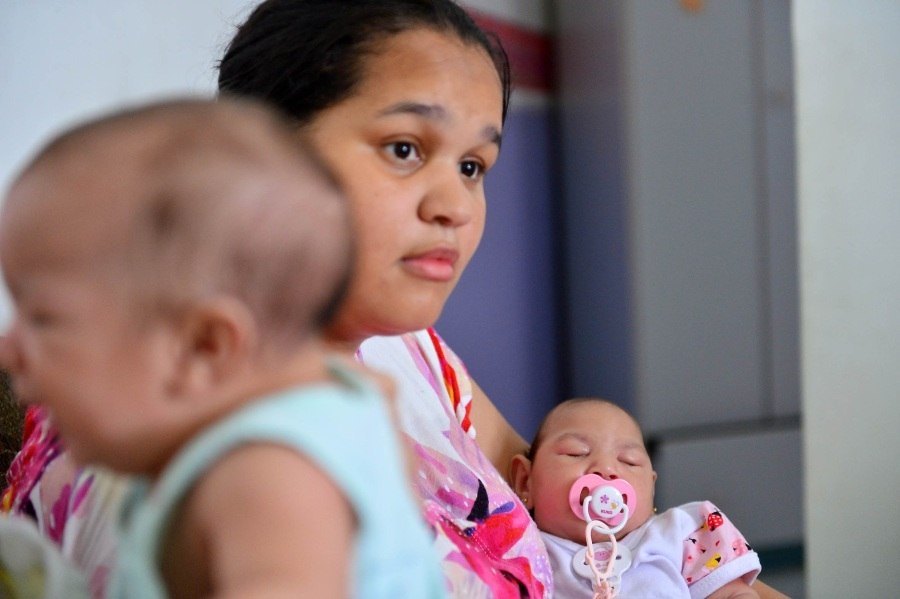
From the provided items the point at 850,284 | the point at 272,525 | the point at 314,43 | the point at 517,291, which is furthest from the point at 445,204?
the point at 850,284

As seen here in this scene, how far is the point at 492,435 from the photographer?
1.57 m

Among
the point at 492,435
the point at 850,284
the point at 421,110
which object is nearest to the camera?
the point at 421,110

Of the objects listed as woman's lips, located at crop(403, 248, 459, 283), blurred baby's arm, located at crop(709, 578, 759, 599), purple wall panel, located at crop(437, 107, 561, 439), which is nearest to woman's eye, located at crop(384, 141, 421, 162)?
woman's lips, located at crop(403, 248, 459, 283)

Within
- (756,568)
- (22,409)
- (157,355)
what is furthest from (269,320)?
(756,568)

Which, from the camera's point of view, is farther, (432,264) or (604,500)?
(604,500)

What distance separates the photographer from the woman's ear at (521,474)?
4.93 ft

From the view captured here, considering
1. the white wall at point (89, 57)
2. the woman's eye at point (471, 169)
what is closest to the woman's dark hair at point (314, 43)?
the woman's eye at point (471, 169)

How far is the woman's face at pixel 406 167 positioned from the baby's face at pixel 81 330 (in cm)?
50

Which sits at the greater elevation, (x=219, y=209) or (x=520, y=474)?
(x=219, y=209)

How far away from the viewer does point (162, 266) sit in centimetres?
53

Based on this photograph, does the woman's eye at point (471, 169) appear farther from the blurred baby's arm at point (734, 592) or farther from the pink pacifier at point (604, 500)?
the blurred baby's arm at point (734, 592)

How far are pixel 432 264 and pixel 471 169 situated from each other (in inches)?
5.9

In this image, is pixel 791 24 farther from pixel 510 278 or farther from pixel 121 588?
pixel 121 588

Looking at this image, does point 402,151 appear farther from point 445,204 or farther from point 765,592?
point 765,592
